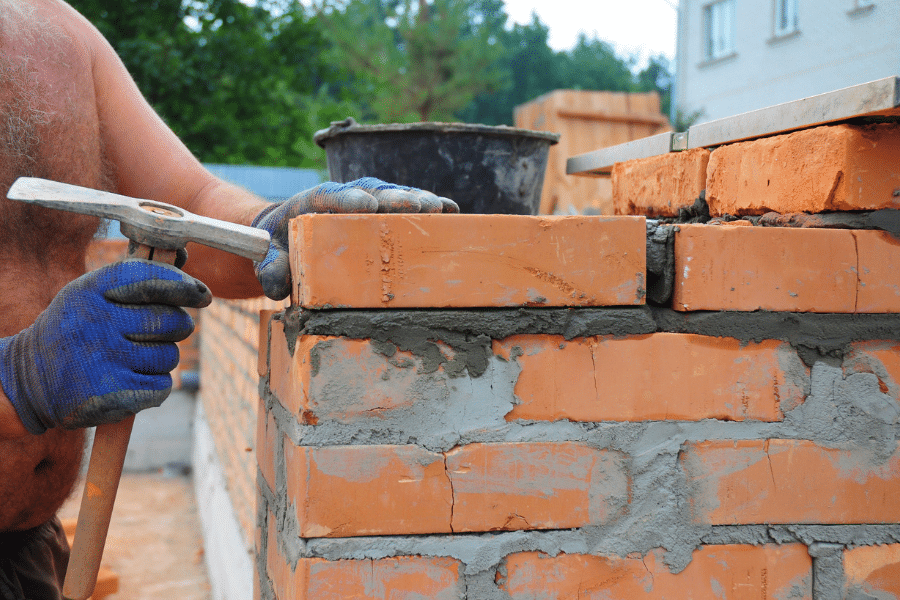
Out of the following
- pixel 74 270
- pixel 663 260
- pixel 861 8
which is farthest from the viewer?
pixel 74 270

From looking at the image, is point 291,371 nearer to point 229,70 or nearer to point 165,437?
point 165,437

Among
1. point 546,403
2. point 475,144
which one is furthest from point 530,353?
point 475,144

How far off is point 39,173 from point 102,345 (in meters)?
0.68

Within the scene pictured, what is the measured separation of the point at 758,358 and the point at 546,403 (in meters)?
0.37

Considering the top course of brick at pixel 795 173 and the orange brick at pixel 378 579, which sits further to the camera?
the top course of brick at pixel 795 173

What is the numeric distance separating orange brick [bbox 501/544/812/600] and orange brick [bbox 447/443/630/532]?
0.07 m

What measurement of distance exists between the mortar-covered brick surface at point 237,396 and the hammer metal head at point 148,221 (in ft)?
2.33

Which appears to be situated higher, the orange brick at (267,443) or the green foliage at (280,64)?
the green foliage at (280,64)

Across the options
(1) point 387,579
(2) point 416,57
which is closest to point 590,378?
(1) point 387,579

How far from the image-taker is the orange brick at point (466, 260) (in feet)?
3.55

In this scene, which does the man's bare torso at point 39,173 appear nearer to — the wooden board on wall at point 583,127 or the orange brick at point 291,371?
the orange brick at point 291,371

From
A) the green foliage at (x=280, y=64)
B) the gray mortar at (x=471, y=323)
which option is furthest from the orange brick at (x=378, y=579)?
the green foliage at (x=280, y=64)

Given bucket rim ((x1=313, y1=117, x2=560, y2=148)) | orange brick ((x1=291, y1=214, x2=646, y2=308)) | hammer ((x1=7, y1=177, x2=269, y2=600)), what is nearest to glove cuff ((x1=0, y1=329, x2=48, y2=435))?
hammer ((x1=7, y1=177, x2=269, y2=600))

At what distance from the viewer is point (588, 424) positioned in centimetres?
117
